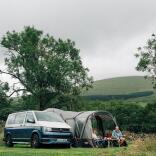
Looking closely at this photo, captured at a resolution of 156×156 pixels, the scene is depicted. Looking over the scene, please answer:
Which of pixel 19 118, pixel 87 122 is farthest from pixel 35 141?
pixel 87 122

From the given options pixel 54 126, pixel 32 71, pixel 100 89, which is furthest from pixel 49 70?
pixel 100 89

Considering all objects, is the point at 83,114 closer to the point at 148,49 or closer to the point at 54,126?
the point at 54,126

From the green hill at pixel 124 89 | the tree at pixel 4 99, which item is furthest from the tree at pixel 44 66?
the green hill at pixel 124 89

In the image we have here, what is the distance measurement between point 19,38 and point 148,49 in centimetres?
1573

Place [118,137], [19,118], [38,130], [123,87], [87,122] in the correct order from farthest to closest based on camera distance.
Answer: [123,87]
[87,122]
[118,137]
[19,118]
[38,130]

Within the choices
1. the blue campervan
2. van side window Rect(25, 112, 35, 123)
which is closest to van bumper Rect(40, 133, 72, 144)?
the blue campervan

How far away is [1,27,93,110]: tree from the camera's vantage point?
2375 inches

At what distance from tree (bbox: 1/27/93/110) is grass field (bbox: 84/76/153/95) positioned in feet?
330

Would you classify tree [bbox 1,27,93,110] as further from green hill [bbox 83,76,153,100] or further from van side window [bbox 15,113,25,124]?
green hill [bbox 83,76,153,100]

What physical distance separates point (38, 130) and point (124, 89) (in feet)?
493

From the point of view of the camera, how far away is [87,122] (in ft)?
95.7

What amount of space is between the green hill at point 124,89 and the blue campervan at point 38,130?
12558 centimetres

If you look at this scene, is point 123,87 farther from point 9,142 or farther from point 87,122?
point 9,142

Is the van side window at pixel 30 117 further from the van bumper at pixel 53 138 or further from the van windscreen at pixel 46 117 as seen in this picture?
the van bumper at pixel 53 138
